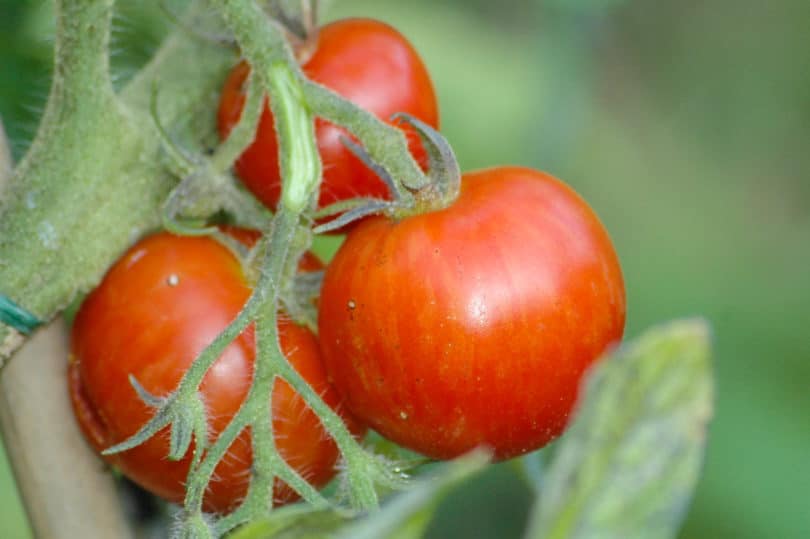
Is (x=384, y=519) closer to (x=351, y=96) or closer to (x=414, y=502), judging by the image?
(x=414, y=502)

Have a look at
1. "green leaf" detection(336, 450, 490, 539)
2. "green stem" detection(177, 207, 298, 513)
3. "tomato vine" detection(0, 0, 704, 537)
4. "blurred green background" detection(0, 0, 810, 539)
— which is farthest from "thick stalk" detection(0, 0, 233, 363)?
"green leaf" detection(336, 450, 490, 539)

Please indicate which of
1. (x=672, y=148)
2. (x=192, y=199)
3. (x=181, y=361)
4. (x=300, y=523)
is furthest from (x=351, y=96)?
(x=672, y=148)

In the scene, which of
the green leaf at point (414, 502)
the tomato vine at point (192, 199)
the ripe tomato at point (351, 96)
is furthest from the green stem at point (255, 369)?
the green leaf at point (414, 502)

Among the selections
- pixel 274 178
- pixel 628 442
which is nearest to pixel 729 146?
pixel 274 178

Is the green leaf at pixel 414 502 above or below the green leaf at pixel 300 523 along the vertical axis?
above

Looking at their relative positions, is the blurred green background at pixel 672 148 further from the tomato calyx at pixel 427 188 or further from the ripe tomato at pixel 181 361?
the tomato calyx at pixel 427 188

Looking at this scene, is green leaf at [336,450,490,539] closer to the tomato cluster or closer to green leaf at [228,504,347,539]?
green leaf at [228,504,347,539]
